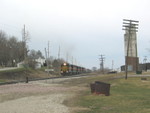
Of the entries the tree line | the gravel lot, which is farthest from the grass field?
the tree line

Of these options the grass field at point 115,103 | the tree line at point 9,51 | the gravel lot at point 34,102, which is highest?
the tree line at point 9,51

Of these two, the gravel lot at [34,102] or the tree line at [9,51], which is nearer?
the gravel lot at [34,102]

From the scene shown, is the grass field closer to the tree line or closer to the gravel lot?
the gravel lot

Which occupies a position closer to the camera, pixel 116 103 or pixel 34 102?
pixel 116 103

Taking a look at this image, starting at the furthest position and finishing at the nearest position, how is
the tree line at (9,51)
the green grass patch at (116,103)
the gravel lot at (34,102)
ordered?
the tree line at (9,51) < the gravel lot at (34,102) < the green grass patch at (116,103)

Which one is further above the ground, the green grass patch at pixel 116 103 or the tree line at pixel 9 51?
the tree line at pixel 9 51

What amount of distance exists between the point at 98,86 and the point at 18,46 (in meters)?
109

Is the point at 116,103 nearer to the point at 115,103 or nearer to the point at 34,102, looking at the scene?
the point at 115,103

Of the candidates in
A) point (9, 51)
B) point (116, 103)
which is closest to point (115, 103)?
point (116, 103)

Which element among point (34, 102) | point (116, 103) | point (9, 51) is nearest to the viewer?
point (116, 103)

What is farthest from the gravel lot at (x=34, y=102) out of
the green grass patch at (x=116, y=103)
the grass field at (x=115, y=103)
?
the green grass patch at (x=116, y=103)

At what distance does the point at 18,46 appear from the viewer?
13588cm

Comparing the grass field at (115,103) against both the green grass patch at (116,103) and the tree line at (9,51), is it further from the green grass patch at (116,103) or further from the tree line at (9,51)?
the tree line at (9,51)

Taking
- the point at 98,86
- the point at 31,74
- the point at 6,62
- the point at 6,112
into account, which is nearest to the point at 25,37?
the point at 31,74
